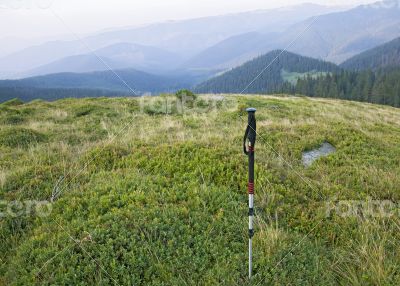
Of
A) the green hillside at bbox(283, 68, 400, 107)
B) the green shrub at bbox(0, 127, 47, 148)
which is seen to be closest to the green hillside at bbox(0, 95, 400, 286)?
the green shrub at bbox(0, 127, 47, 148)

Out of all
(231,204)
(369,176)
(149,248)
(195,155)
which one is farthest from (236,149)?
(149,248)

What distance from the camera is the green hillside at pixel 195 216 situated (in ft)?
17.1

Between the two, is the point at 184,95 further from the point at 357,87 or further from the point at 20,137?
the point at 357,87

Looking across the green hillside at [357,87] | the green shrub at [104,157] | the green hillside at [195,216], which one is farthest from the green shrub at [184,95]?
the green hillside at [357,87]

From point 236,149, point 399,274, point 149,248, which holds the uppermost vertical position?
point 236,149

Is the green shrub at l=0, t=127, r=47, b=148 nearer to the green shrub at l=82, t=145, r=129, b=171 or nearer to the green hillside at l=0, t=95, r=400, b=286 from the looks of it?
the green hillside at l=0, t=95, r=400, b=286

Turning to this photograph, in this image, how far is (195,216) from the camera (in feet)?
20.7

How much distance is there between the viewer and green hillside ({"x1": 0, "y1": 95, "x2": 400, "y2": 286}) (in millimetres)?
5203

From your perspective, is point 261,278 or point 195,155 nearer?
point 261,278

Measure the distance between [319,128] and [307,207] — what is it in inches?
251

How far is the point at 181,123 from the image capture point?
48.0 ft

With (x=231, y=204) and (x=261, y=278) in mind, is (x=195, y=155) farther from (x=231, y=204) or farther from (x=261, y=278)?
(x=261, y=278)

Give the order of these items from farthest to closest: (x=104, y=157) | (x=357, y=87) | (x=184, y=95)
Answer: (x=357, y=87)
(x=184, y=95)
(x=104, y=157)

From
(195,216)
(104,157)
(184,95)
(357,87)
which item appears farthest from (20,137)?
(357,87)
